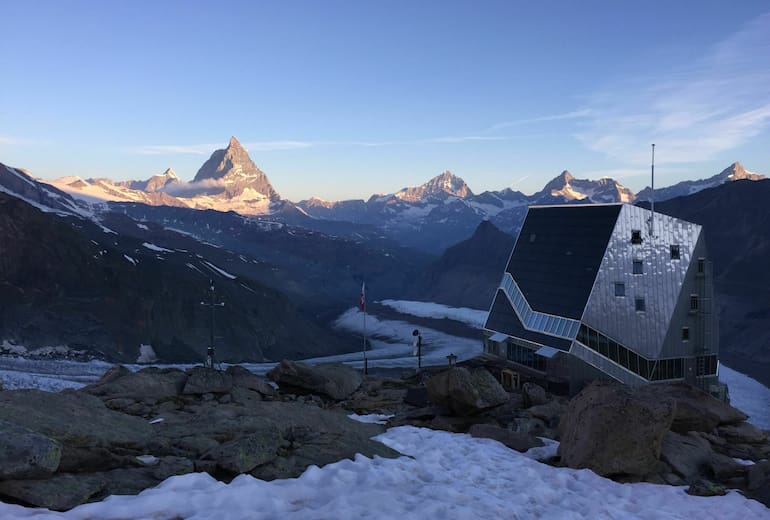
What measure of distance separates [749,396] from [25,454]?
98296 mm

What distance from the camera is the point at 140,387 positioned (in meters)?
21.1

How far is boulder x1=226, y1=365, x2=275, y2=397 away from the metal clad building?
29938 mm

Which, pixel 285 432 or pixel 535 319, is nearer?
pixel 285 432

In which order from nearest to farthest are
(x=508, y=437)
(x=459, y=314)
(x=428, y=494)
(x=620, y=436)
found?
(x=428, y=494), (x=620, y=436), (x=508, y=437), (x=459, y=314)

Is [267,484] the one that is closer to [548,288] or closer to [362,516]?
[362,516]

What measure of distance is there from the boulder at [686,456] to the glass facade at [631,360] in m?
30.9

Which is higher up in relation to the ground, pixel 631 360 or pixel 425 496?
pixel 425 496

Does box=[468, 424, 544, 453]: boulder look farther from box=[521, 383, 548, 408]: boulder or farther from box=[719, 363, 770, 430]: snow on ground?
box=[719, 363, 770, 430]: snow on ground

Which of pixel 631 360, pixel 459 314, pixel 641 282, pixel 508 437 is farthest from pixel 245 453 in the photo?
pixel 459 314

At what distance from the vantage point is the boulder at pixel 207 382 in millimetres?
22014

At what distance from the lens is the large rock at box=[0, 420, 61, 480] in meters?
8.78

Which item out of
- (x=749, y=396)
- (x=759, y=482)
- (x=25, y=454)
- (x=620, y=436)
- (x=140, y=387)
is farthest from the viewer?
(x=749, y=396)

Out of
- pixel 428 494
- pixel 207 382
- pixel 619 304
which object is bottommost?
pixel 619 304

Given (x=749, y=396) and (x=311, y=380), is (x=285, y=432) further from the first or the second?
(x=749, y=396)
